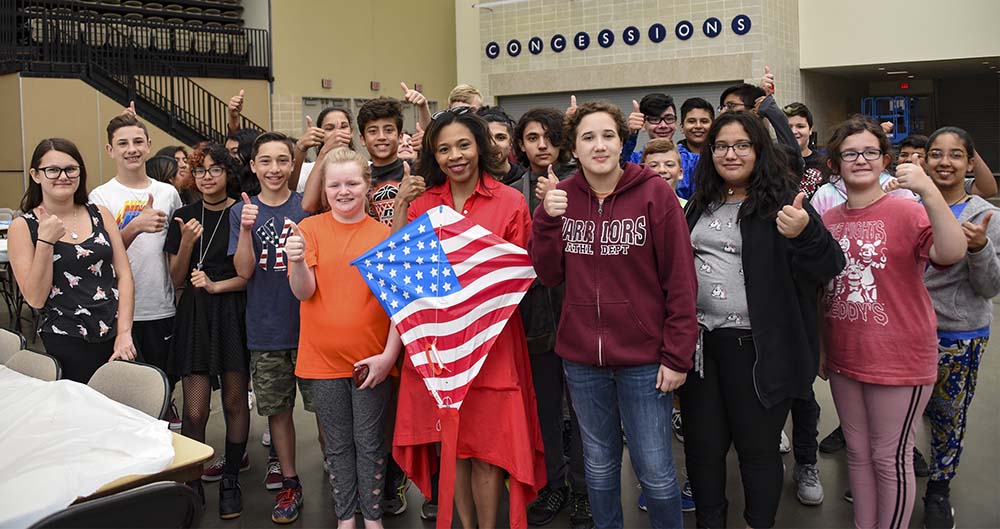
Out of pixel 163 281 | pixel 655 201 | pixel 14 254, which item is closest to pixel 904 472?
pixel 655 201

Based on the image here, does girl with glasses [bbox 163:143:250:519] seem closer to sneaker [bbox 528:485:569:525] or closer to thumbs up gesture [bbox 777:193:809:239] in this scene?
sneaker [bbox 528:485:569:525]

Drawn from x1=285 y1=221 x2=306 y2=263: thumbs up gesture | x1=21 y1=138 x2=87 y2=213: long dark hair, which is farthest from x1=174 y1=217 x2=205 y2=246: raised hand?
x1=285 y1=221 x2=306 y2=263: thumbs up gesture

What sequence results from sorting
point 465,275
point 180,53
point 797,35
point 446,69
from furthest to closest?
point 446,69
point 180,53
point 797,35
point 465,275

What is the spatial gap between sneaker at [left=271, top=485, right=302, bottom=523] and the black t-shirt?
1.07m

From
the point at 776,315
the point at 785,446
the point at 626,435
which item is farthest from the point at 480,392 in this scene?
the point at 785,446

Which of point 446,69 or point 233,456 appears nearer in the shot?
point 233,456

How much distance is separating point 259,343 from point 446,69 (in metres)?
16.3

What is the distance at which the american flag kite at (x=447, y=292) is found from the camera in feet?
10.1

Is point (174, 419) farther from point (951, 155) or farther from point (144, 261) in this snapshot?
point (951, 155)

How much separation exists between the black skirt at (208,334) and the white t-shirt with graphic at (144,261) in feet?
0.36

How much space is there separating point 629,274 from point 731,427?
72 centimetres

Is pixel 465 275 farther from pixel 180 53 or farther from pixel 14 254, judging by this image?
pixel 180 53

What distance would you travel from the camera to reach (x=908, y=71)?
50.5 feet

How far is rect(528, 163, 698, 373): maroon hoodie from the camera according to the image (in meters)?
2.75
